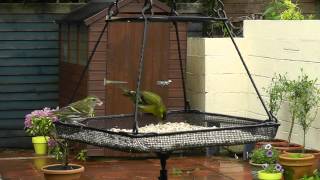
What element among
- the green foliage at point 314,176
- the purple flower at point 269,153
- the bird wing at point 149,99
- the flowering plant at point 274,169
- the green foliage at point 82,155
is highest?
the bird wing at point 149,99

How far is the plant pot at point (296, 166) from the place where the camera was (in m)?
6.96

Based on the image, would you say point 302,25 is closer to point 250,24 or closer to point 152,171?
point 250,24

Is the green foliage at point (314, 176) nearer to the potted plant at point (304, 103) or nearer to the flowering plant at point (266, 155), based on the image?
the potted plant at point (304, 103)

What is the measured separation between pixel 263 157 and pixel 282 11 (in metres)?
3.10

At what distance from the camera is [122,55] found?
8.84 m

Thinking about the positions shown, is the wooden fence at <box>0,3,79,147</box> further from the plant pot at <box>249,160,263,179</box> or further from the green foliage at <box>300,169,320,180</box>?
the green foliage at <box>300,169,320,180</box>

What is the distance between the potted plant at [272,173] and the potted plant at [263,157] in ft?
0.94

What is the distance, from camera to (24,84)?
400 inches

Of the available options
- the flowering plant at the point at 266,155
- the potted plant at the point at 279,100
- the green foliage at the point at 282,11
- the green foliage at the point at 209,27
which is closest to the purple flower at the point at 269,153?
the flowering plant at the point at 266,155

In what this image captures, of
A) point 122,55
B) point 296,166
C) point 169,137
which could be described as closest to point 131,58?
point 122,55

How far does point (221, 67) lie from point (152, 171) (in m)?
1.98

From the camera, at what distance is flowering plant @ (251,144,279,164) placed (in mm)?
7254

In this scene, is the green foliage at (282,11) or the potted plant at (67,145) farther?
the green foliage at (282,11)

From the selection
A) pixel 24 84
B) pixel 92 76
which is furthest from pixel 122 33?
pixel 24 84
